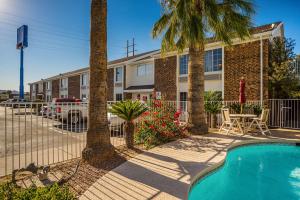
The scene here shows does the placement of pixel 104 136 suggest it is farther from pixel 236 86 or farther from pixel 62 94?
pixel 62 94

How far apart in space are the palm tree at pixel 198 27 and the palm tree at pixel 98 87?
4538 millimetres

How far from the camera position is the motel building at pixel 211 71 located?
13508 millimetres

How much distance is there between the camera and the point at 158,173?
493cm

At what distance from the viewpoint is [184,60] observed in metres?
18.5

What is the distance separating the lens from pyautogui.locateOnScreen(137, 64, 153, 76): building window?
896 inches

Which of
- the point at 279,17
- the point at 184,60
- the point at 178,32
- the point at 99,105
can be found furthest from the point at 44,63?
the point at 279,17

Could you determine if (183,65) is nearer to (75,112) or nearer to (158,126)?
(158,126)

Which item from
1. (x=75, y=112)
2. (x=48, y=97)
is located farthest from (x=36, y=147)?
(x=48, y=97)

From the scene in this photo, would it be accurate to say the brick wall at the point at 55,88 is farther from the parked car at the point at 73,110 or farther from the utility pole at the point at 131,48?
the parked car at the point at 73,110

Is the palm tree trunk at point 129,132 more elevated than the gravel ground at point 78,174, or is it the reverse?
the palm tree trunk at point 129,132

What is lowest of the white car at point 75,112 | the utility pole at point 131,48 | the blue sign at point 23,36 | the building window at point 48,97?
the white car at point 75,112

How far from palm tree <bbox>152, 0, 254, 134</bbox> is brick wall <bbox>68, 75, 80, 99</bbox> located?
2563 centimetres

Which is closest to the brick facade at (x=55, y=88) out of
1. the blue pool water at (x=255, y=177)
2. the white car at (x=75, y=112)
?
the white car at (x=75, y=112)

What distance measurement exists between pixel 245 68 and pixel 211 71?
2803 mm
